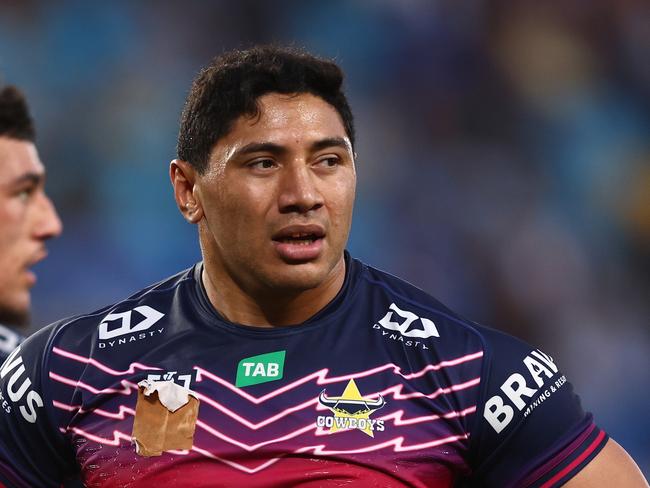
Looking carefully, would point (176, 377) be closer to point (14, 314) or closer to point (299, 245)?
point (299, 245)

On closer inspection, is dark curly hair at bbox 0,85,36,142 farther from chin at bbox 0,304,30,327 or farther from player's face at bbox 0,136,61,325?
chin at bbox 0,304,30,327

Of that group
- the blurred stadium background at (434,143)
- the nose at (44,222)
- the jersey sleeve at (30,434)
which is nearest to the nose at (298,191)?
the jersey sleeve at (30,434)

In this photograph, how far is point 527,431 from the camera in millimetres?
2633

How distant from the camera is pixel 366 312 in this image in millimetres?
2896

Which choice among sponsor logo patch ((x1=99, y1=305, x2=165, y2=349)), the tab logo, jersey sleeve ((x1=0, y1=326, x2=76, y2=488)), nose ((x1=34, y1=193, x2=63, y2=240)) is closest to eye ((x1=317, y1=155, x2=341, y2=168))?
the tab logo

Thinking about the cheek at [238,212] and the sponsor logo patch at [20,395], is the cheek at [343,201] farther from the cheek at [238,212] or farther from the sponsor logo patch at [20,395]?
the sponsor logo patch at [20,395]

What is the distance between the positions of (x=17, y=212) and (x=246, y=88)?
2160mm

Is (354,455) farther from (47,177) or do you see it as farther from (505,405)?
(47,177)

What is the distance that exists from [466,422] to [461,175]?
160 inches

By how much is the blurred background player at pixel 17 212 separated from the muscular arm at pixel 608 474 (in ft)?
8.85

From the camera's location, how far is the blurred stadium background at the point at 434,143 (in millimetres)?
6422

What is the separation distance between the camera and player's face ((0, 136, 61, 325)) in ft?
14.9

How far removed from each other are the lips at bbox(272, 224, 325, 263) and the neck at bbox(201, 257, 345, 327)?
136mm

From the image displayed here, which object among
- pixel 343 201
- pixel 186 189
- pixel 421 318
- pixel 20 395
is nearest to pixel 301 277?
pixel 343 201
